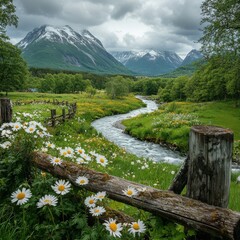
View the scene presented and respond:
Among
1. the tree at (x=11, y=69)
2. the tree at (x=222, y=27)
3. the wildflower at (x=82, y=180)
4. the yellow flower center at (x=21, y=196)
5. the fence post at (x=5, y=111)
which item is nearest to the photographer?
the yellow flower center at (x=21, y=196)

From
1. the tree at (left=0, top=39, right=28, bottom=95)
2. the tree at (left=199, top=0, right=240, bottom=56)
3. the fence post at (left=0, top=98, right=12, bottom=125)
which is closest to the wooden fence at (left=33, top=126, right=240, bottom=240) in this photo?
the fence post at (left=0, top=98, right=12, bottom=125)

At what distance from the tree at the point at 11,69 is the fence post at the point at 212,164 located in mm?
65067

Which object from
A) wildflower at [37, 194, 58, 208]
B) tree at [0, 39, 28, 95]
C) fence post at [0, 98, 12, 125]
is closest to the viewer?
wildflower at [37, 194, 58, 208]

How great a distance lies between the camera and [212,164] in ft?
10.8

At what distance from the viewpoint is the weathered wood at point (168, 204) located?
10.0 ft

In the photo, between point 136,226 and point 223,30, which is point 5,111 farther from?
point 223,30

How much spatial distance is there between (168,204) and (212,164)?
0.70 metres

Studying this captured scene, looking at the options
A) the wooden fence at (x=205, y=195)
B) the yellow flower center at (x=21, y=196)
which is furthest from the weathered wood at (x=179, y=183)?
the yellow flower center at (x=21, y=196)

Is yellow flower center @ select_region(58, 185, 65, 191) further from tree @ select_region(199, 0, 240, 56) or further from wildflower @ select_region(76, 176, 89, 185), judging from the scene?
tree @ select_region(199, 0, 240, 56)

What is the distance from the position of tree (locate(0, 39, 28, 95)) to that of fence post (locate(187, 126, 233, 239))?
6507 cm

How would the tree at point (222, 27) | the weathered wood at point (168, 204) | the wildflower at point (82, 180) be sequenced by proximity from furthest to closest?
the tree at point (222, 27) → the wildflower at point (82, 180) → the weathered wood at point (168, 204)

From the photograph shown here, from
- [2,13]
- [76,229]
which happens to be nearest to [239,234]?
[76,229]

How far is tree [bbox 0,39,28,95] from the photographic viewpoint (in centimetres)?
6384

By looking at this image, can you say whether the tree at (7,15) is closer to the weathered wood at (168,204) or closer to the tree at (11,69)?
the weathered wood at (168,204)
